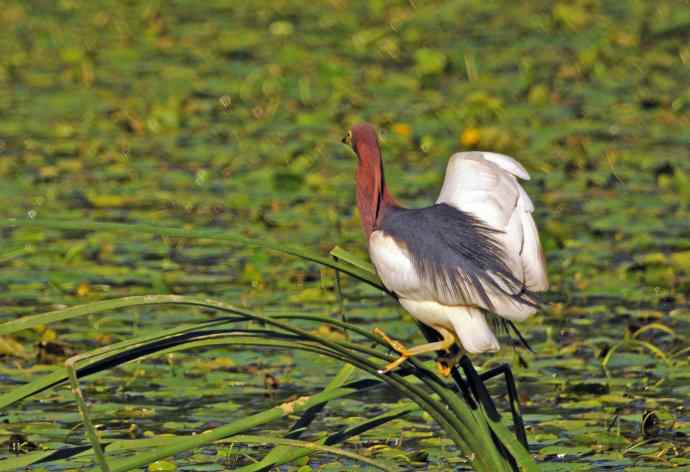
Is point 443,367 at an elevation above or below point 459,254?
below

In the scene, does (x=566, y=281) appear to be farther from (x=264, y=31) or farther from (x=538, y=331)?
(x=264, y=31)

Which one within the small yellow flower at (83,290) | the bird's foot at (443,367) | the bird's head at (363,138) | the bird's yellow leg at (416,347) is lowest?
the bird's foot at (443,367)

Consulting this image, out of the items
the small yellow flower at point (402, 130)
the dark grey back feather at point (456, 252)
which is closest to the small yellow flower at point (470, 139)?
the small yellow flower at point (402, 130)

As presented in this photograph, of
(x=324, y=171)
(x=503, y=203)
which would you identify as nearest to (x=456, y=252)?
(x=503, y=203)

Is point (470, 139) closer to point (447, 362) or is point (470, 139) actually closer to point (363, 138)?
point (363, 138)

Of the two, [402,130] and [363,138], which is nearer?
[363,138]

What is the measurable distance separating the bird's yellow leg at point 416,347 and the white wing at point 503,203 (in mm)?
225

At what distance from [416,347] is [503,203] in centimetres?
49

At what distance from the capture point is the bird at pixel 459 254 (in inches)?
156

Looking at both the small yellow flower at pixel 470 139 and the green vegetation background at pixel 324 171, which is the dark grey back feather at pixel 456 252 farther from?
the small yellow flower at pixel 470 139

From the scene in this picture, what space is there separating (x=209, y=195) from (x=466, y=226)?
4584 millimetres

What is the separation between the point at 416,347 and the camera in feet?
13.0

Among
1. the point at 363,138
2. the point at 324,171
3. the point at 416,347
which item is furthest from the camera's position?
the point at 324,171

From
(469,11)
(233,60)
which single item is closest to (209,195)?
(233,60)
